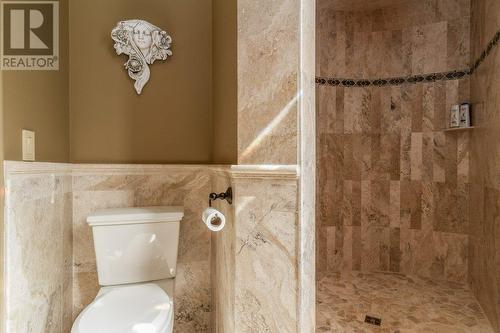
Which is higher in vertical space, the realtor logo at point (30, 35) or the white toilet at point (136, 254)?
the realtor logo at point (30, 35)

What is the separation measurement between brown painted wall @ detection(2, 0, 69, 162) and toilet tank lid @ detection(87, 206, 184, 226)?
0.36 metres

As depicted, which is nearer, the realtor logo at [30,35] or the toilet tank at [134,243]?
the realtor logo at [30,35]

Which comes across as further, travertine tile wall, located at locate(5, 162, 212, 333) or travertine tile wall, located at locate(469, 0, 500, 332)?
travertine tile wall, located at locate(469, 0, 500, 332)

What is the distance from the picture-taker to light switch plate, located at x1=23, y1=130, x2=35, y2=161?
3.76 ft

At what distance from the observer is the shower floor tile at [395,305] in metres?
1.78

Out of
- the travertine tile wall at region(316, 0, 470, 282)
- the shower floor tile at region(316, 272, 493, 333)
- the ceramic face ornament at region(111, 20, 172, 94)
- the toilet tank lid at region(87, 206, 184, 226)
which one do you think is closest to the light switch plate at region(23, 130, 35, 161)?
the toilet tank lid at region(87, 206, 184, 226)

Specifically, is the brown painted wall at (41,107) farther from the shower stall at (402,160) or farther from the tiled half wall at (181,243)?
the shower stall at (402,160)

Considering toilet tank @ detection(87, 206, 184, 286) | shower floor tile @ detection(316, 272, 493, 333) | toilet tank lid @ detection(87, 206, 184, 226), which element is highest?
toilet tank lid @ detection(87, 206, 184, 226)

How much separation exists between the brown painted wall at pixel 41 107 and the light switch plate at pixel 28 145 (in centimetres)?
3

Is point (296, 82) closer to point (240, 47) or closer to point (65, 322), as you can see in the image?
point (240, 47)

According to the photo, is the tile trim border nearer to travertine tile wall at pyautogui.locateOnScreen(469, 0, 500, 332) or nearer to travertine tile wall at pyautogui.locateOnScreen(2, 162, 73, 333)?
travertine tile wall at pyautogui.locateOnScreen(2, 162, 73, 333)

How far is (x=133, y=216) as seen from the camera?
1.51 m

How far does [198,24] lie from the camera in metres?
1.78

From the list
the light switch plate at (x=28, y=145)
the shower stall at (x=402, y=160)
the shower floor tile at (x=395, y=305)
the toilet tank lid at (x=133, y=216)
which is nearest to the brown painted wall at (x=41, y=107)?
the light switch plate at (x=28, y=145)
